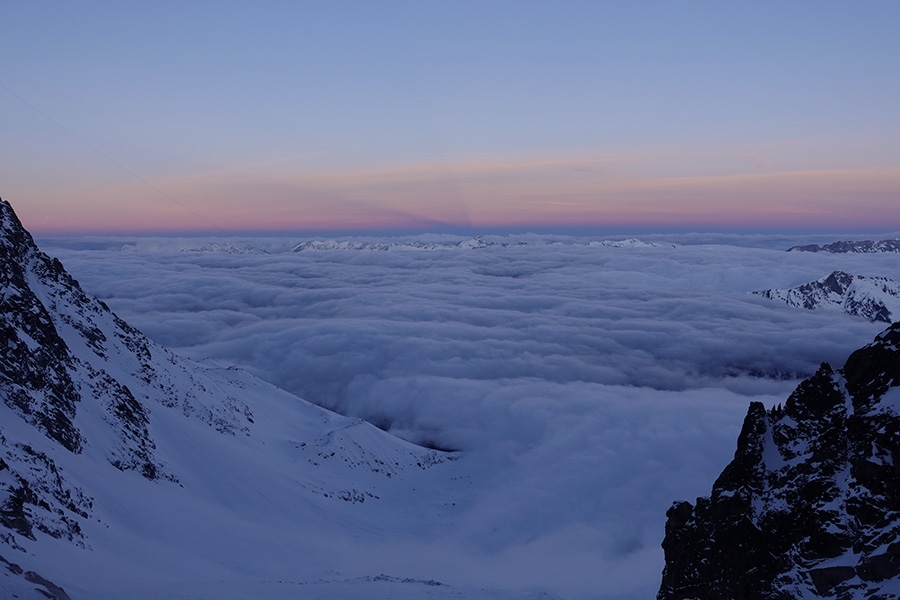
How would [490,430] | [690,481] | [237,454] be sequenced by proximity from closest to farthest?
[237,454] < [690,481] < [490,430]

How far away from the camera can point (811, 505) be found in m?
20.8

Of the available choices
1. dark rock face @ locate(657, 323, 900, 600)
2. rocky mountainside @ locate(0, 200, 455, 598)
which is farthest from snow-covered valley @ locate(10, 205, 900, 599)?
dark rock face @ locate(657, 323, 900, 600)

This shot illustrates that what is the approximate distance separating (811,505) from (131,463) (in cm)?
3978

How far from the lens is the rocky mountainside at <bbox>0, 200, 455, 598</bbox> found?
25.8 m

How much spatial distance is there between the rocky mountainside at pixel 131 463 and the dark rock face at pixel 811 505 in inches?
844

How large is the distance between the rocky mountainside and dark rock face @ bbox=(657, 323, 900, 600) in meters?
21.4

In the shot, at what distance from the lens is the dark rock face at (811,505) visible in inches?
735

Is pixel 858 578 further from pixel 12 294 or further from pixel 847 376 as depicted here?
pixel 12 294

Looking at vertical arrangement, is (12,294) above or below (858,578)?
above

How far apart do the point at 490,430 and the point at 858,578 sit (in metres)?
93.4

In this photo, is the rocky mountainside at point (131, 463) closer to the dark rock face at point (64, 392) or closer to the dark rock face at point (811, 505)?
the dark rock face at point (64, 392)

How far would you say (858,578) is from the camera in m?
18.0

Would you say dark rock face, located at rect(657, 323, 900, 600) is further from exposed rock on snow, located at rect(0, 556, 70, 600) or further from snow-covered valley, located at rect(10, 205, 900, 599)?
exposed rock on snow, located at rect(0, 556, 70, 600)

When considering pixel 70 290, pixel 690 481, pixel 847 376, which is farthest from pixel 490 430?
pixel 847 376
